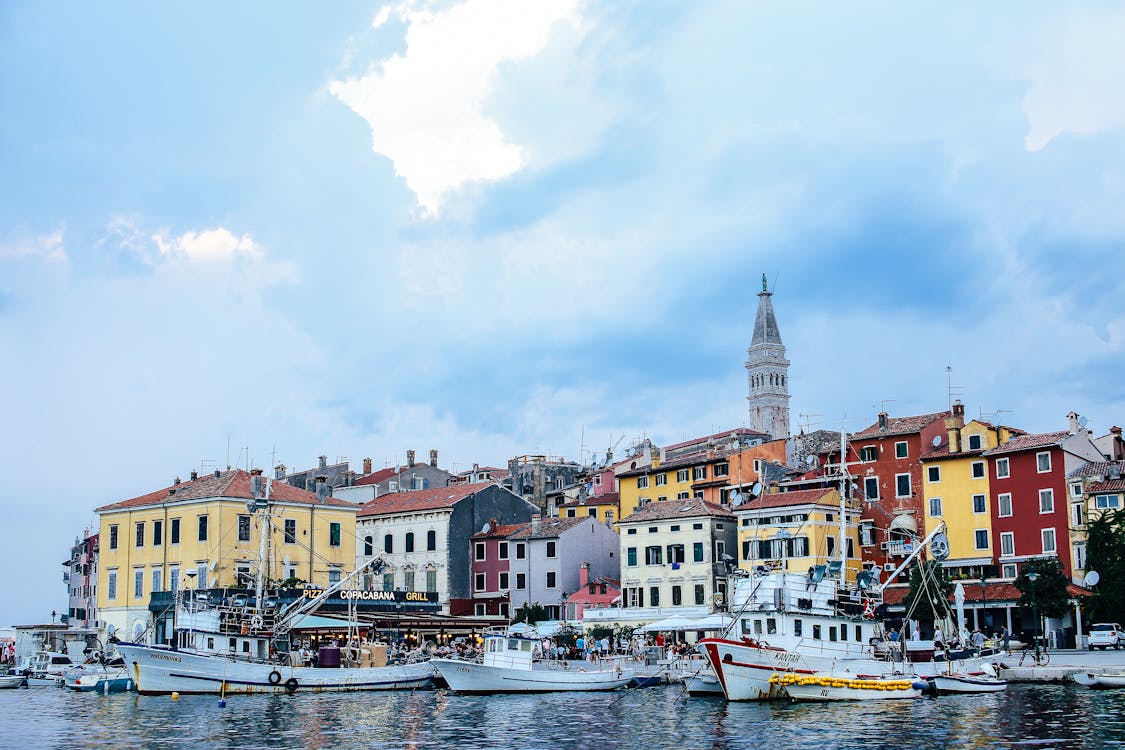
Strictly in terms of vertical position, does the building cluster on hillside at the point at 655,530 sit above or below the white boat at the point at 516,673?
above

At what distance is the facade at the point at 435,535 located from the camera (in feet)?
288

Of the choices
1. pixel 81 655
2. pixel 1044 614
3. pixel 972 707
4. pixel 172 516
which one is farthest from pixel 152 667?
pixel 1044 614

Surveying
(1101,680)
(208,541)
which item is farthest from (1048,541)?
(208,541)

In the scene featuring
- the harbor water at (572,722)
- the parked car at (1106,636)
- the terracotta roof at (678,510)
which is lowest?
the harbor water at (572,722)

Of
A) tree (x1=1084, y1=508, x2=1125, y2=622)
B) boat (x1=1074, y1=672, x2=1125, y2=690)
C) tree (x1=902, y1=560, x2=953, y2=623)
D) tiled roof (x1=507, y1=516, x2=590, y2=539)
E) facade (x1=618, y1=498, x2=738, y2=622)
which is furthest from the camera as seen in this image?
tiled roof (x1=507, y1=516, x2=590, y2=539)

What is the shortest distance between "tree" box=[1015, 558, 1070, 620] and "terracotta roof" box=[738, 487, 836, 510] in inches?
539

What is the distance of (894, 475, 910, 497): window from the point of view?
7719cm

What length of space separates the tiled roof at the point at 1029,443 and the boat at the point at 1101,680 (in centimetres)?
1848

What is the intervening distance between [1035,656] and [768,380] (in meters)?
112

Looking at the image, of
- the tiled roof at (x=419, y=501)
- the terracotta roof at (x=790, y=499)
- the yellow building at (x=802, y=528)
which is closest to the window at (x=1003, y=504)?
the yellow building at (x=802, y=528)

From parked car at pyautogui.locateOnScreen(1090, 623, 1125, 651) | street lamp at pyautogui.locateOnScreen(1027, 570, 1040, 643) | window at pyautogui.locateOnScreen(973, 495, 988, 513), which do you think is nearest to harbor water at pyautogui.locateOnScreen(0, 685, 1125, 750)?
parked car at pyautogui.locateOnScreen(1090, 623, 1125, 651)

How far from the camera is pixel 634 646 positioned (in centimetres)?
6794

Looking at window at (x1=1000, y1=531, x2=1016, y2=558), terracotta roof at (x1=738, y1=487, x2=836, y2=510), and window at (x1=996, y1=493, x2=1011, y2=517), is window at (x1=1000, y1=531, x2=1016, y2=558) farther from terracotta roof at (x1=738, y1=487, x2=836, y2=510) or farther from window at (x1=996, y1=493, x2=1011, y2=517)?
terracotta roof at (x1=738, y1=487, x2=836, y2=510)

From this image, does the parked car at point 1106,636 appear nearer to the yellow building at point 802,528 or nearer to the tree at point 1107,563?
the tree at point 1107,563
